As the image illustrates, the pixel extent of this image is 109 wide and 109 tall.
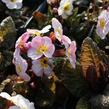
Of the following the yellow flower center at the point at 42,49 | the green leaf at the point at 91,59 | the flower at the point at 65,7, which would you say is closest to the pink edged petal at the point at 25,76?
the yellow flower center at the point at 42,49

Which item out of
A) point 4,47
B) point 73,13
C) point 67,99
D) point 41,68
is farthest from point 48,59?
point 73,13

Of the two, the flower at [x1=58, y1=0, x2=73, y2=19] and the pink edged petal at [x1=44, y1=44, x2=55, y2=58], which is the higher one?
the pink edged petal at [x1=44, y1=44, x2=55, y2=58]

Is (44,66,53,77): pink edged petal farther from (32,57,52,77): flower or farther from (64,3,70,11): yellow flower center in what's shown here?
(64,3,70,11): yellow flower center

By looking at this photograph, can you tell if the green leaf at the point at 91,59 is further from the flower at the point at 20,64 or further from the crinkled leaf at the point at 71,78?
the flower at the point at 20,64

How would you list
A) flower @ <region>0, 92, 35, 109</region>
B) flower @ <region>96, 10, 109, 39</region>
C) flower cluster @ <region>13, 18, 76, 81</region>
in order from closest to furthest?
1. flower @ <region>0, 92, 35, 109</region>
2. flower cluster @ <region>13, 18, 76, 81</region>
3. flower @ <region>96, 10, 109, 39</region>

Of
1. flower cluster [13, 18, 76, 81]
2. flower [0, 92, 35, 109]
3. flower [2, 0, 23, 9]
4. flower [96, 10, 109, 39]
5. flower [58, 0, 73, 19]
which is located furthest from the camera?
flower [2, 0, 23, 9]

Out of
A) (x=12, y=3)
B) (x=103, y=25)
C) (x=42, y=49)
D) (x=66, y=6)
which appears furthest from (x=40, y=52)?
(x=12, y=3)

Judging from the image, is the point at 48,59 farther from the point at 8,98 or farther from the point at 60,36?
the point at 8,98

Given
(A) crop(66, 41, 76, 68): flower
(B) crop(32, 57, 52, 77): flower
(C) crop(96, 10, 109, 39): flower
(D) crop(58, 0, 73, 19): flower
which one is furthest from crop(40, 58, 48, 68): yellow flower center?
(D) crop(58, 0, 73, 19): flower

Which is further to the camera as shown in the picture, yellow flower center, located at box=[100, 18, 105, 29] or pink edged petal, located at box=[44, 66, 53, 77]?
yellow flower center, located at box=[100, 18, 105, 29]
